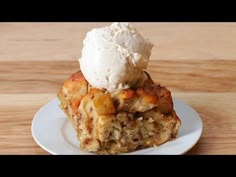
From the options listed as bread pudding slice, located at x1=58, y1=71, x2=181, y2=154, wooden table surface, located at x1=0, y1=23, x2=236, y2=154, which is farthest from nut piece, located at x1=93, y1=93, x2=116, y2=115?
wooden table surface, located at x1=0, y1=23, x2=236, y2=154

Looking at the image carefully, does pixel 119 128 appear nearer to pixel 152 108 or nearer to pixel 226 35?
pixel 152 108

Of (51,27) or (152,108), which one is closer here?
(152,108)

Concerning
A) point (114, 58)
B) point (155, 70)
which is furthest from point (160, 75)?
point (114, 58)

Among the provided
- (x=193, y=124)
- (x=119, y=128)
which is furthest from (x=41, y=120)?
(x=193, y=124)

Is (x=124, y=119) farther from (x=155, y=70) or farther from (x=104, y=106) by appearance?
(x=155, y=70)

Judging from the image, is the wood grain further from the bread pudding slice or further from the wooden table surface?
the bread pudding slice
